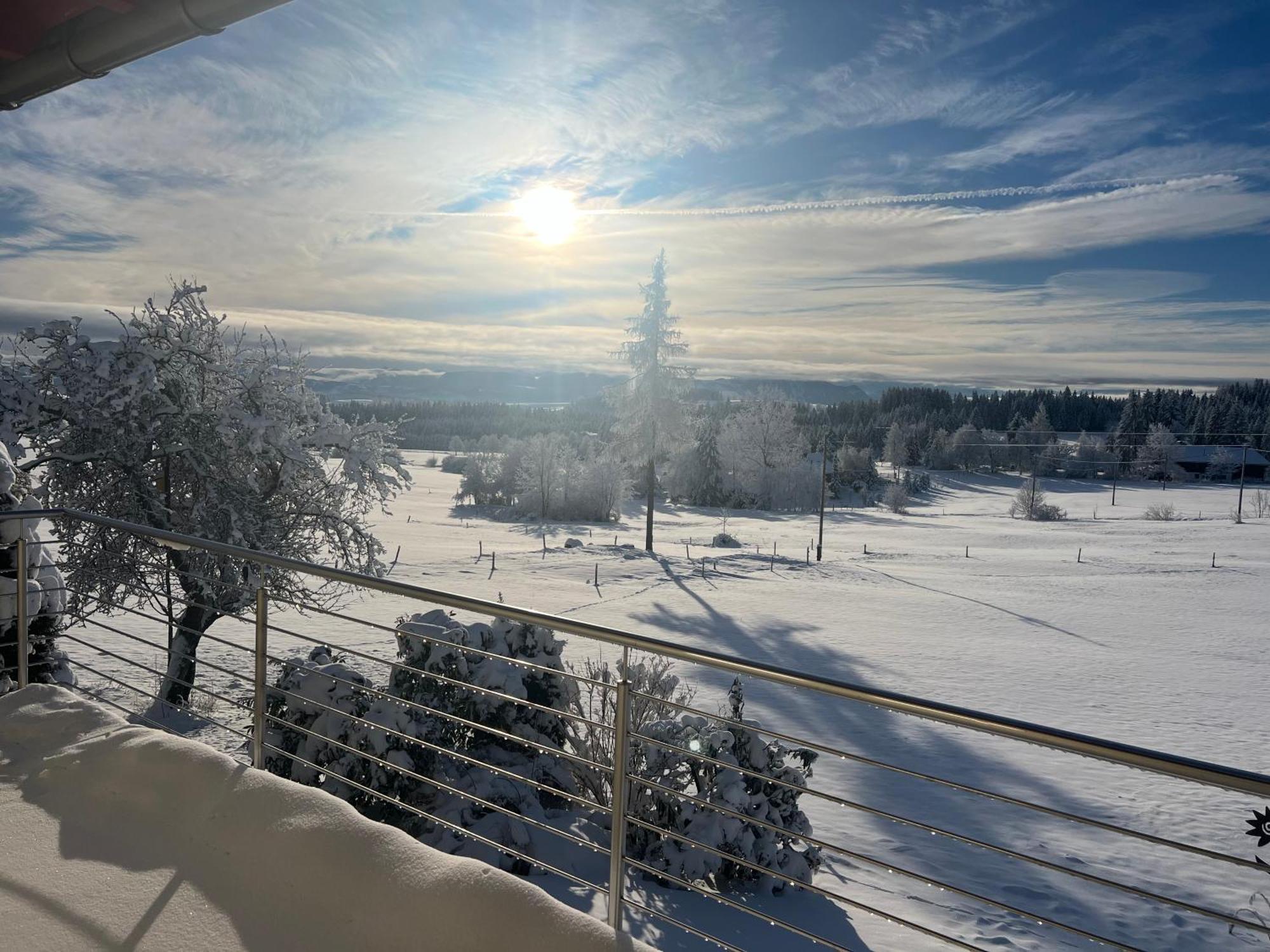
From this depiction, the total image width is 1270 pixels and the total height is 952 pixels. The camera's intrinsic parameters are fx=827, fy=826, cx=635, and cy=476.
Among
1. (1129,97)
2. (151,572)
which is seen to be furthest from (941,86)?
(151,572)

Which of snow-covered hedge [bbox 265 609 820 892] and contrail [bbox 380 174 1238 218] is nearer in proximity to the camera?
snow-covered hedge [bbox 265 609 820 892]

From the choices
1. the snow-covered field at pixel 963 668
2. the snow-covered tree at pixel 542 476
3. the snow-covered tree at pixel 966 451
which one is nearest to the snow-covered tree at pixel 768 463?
the snow-covered field at pixel 963 668

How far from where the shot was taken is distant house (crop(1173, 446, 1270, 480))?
78.6 meters

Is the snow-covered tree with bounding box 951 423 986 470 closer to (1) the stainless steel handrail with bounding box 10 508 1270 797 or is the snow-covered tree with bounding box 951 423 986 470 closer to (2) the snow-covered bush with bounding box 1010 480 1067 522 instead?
(2) the snow-covered bush with bounding box 1010 480 1067 522

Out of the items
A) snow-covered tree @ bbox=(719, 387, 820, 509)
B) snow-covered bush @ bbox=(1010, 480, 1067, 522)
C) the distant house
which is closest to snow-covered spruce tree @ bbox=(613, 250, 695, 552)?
snow-covered tree @ bbox=(719, 387, 820, 509)

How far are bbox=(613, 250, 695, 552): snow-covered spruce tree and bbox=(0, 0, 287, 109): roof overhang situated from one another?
30.4 meters

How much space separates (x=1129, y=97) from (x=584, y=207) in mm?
8400

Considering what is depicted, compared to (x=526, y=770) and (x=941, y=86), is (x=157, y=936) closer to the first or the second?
(x=526, y=770)

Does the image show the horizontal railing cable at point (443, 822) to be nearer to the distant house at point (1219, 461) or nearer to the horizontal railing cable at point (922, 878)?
the horizontal railing cable at point (922, 878)

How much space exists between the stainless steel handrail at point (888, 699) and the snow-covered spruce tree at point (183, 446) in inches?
316

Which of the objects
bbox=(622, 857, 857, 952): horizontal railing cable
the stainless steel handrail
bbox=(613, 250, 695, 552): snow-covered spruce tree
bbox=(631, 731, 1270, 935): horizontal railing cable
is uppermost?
bbox=(613, 250, 695, 552): snow-covered spruce tree

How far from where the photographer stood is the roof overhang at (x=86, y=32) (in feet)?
9.95

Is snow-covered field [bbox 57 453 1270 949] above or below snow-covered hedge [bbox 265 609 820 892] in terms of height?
below

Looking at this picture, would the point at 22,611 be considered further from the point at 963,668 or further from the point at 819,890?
the point at 963,668
